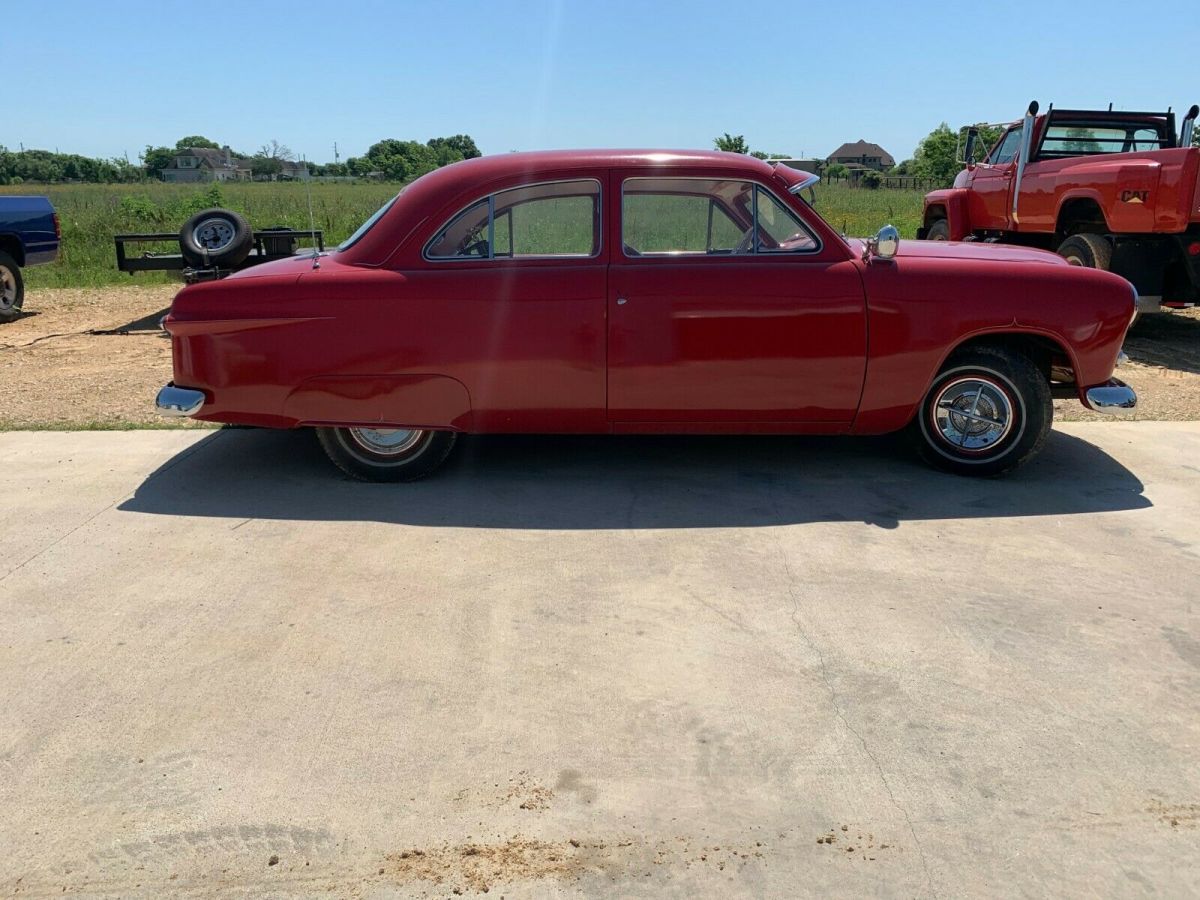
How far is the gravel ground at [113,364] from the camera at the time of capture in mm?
6855

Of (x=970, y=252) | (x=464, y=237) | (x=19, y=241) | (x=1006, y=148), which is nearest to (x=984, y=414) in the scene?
(x=970, y=252)

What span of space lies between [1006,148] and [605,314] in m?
8.80

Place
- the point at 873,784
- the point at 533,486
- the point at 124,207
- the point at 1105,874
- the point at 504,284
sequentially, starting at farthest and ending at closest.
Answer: the point at 124,207
the point at 533,486
the point at 504,284
the point at 873,784
the point at 1105,874

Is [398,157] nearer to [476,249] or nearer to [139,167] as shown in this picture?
[139,167]

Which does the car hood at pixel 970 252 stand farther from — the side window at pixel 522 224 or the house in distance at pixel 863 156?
the house in distance at pixel 863 156

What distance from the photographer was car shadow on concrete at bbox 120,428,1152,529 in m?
4.84

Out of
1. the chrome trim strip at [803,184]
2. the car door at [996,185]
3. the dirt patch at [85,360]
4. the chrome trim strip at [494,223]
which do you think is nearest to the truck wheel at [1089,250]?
the car door at [996,185]

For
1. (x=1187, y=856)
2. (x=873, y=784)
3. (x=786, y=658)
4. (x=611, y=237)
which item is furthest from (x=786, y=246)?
(x=1187, y=856)

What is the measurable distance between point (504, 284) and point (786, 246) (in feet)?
4.70

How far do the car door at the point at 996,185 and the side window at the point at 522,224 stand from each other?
8.09 metres

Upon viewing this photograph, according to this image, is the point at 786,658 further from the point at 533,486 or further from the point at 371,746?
the point at 533,486

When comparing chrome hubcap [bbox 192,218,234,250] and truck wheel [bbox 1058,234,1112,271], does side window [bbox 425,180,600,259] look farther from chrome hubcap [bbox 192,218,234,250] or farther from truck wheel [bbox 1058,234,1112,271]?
chrome hubcap [bbox 192,218,234,250]

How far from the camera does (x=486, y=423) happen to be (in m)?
5.10

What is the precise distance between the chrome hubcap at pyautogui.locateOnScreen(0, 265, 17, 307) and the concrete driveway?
6903mm
